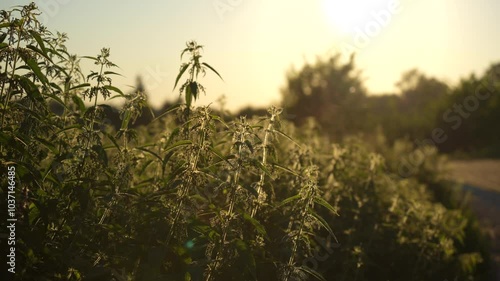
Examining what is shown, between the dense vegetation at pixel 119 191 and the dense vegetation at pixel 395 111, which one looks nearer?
the dense vegetation at pixel 119 191

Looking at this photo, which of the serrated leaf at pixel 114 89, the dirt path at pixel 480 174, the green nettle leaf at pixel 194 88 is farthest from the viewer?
the dirt path at pixel 480 174

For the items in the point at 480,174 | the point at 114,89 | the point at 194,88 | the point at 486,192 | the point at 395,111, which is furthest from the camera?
the point at 395,111

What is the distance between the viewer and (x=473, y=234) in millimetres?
8477

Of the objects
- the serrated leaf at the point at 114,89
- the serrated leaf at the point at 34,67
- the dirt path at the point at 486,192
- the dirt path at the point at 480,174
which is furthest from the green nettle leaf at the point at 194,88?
the dirt path at the point at 480,174

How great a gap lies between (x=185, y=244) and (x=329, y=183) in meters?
2.51

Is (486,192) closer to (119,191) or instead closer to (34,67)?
(119,191)

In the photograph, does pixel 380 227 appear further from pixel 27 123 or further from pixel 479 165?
pixel 479 165

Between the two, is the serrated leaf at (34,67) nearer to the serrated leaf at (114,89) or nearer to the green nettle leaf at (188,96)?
the serrated leaf at (114,89)

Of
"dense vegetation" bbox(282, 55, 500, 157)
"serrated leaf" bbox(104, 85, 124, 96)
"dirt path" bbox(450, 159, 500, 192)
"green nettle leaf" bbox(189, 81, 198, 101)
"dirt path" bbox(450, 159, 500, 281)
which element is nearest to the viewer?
"green nettle leaf" bbox(189, 81, 198, 101)

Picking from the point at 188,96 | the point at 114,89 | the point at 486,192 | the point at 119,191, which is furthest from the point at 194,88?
the point at 486,192

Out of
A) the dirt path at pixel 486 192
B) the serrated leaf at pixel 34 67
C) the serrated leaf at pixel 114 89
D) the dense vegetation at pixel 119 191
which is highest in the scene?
the dirt path at pixel 486 192

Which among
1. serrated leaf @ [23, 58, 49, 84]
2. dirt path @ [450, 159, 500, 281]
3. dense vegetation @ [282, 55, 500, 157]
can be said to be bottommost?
serrated leaf @ [23, 58, 49, 84]

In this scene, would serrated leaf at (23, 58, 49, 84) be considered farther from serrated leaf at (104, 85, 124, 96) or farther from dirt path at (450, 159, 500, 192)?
dirt path at (450, 159, 500, 192)

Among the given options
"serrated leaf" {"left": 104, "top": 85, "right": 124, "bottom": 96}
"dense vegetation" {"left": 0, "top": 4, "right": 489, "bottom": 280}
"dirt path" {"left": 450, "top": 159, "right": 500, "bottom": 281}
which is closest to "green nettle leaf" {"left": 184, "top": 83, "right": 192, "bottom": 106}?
"dense vegetation" {"left": 0, "top": 4, "right": 489, "bottom": 280}
